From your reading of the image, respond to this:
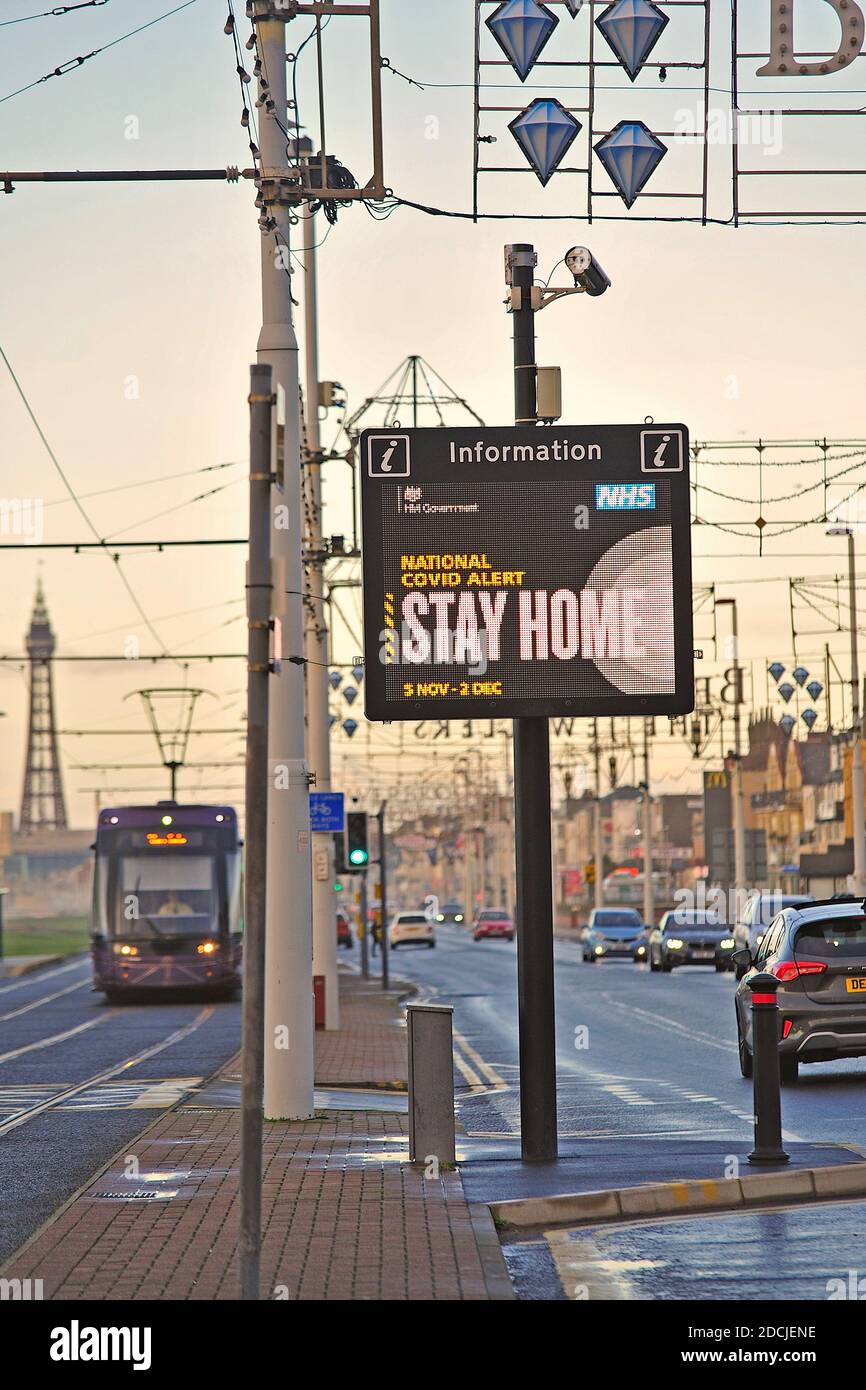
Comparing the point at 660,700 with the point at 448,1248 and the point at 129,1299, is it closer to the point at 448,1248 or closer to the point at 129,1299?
the point at 448,1248

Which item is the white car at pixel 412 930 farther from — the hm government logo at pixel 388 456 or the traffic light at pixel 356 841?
the hm government logo at pixel 388 456

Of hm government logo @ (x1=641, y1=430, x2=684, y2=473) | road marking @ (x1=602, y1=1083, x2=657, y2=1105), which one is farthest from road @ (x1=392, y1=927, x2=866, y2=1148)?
hm government logo @ (x1=641, y1=430, x2=684, y2=473)

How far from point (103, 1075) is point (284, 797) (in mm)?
7650

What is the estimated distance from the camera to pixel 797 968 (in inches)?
751

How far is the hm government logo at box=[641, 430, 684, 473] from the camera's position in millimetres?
13641

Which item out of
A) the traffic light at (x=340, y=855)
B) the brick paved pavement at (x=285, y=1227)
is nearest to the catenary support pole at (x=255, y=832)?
the brick paved pavement at (x=285, y=1227)

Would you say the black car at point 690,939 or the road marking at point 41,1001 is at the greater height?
the black car at point 690,939

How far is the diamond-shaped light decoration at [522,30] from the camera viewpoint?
1441cm

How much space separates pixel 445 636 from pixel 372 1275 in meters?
5.09

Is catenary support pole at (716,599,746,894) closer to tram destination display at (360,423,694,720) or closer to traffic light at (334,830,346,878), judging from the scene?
traffic light at (334,830,346,878)

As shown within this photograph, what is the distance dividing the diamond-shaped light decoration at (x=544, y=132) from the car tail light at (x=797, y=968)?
8129 millimetres

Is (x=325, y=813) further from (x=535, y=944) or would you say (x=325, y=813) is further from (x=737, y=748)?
(x=737, y=748)

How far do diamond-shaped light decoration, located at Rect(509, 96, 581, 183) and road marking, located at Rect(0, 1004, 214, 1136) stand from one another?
876 cm
